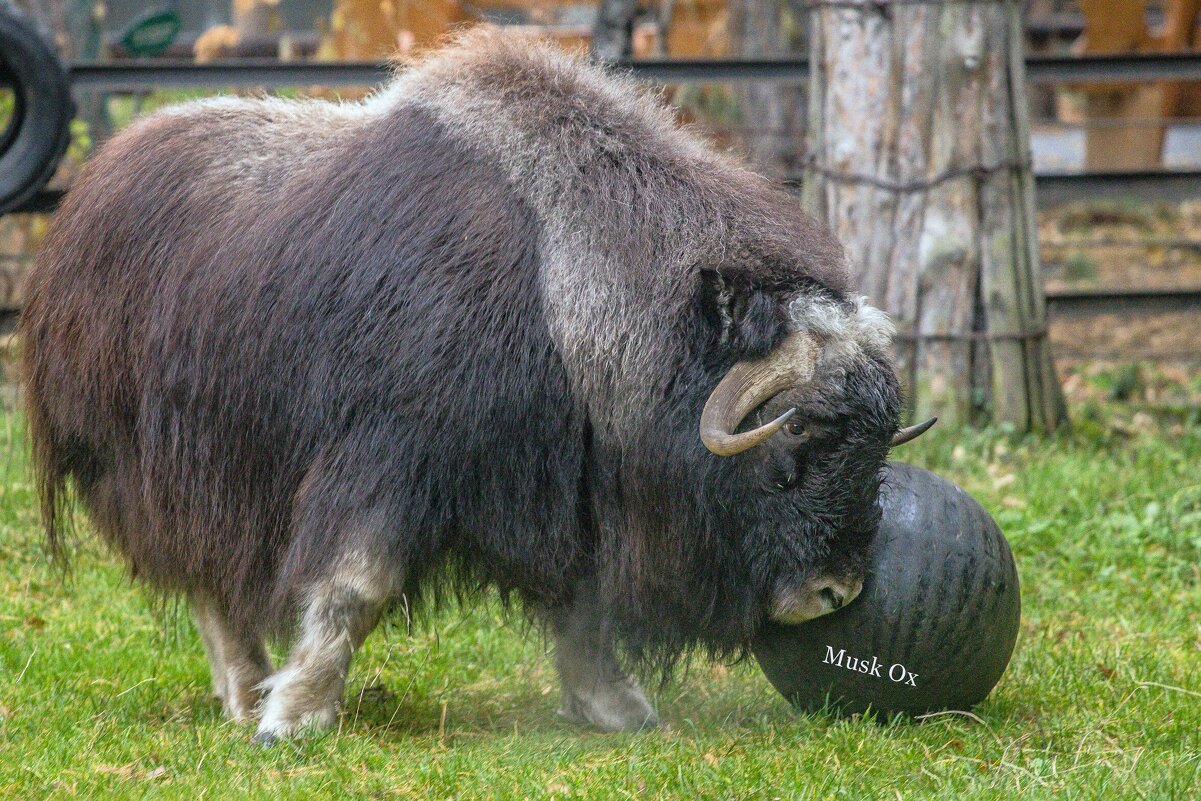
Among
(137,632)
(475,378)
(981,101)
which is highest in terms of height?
(981,101)

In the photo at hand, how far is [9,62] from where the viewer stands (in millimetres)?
6348

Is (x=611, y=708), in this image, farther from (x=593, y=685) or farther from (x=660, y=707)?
(x=660, y=707)

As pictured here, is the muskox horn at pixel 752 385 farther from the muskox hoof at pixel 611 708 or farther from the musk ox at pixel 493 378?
the muskox hoof at pixel 611 708

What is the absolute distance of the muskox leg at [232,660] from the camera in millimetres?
3943

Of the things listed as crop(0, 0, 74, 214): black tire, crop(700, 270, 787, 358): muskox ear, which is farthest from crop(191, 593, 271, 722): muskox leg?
crop(0, 0, 74, 214): black tire

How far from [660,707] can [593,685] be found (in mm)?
276

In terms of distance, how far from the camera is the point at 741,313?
11.0 feet

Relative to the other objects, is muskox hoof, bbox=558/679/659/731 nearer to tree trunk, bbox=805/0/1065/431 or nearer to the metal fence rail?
tree trunk, bbox=805/0/1065/431

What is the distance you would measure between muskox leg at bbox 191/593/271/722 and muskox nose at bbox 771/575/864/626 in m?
1.50

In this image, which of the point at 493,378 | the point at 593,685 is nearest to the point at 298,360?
the point at 493,378

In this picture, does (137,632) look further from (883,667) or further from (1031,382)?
(1031,382)

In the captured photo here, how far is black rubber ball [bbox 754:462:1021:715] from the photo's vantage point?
11.3ft

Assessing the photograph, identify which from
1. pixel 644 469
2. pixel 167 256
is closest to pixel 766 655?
pixel 644 469

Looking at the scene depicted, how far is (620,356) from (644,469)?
0.28 meters
